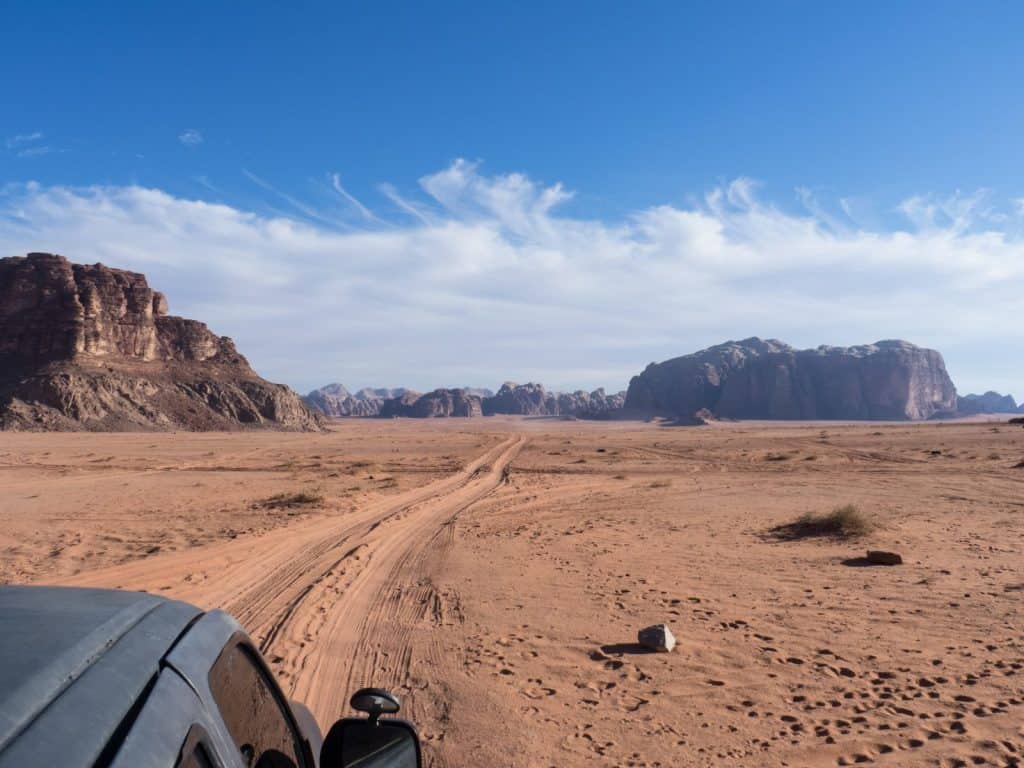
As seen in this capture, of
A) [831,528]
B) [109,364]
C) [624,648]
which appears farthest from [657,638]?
[109,364]

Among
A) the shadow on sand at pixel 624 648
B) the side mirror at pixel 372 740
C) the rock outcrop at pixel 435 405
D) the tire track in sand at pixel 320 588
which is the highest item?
the rock outcrop at pixel 435 405

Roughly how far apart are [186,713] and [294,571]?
9066 millimetres

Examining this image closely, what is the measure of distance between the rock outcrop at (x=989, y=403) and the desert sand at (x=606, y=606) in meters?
177

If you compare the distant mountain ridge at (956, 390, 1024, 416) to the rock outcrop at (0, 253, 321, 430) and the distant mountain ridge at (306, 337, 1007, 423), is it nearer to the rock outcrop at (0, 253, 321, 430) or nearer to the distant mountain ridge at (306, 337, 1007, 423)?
the distant mountain ridge at (306, 337, 1007, 423)

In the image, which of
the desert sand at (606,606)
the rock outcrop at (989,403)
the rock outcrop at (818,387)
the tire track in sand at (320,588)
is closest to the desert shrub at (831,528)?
the desert sand at (606,606)

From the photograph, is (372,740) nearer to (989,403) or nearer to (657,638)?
(657,638)

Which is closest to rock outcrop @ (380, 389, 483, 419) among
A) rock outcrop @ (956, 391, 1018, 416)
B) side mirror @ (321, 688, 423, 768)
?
rock outcrop @ (956, 391, 1018, 416)

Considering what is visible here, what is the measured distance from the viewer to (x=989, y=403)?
618 ft

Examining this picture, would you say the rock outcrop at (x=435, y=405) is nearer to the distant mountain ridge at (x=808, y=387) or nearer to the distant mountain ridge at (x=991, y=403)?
the distant mountain ridge at (x=808, y=387)

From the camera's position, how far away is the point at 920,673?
19.6ft

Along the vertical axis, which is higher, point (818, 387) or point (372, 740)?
point (818, 387)

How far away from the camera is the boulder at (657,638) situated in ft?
21.5

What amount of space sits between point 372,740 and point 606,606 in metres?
6.34

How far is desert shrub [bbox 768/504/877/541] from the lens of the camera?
1270 cm
